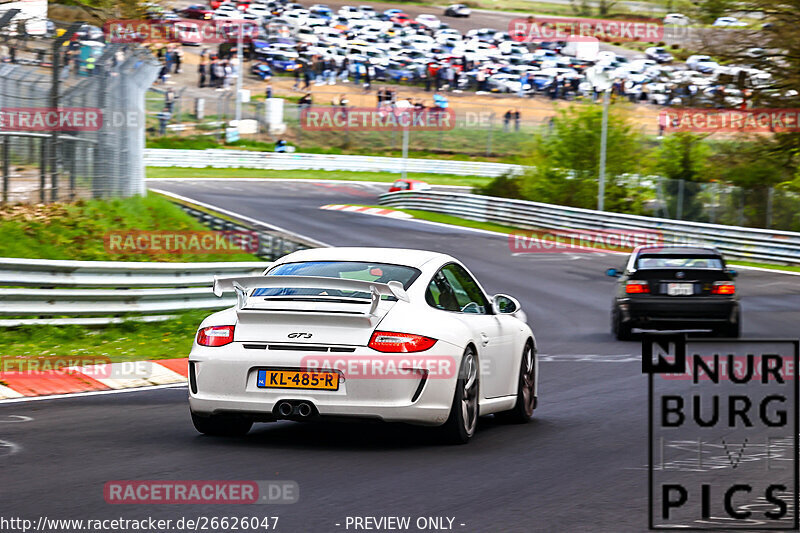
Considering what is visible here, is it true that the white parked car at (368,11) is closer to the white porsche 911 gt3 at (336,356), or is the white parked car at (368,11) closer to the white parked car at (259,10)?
the white parked car at (259,10)

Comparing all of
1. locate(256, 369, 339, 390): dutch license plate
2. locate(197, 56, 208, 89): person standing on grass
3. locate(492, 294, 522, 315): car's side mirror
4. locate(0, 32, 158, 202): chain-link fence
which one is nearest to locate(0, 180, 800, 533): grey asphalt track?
locate(256, 369, 339, 390): dutch license plate

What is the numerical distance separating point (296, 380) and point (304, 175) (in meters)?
51.8

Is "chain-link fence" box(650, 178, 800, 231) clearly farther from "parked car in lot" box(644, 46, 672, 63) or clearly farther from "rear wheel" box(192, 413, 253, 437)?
"parked car in lot" box(644, 46, 672, 63)

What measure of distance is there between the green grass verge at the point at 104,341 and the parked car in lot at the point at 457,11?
8278cm

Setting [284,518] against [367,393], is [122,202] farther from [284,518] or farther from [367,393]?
[284,518]

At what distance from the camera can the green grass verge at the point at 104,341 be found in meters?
13.2

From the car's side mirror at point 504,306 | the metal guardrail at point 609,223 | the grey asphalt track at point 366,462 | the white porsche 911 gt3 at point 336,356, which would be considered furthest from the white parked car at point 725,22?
the white porsche 911 gt3 at point 336,356

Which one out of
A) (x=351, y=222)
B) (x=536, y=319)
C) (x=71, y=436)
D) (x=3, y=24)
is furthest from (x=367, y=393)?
(x=351, y=222)

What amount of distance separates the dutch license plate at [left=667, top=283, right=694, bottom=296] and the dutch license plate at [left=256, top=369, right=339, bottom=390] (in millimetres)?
10779

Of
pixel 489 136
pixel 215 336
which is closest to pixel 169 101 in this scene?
pixel 489 136

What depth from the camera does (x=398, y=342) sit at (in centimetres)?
775

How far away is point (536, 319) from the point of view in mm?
20578

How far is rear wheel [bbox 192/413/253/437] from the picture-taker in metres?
8.20

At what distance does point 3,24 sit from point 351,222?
2216 centimetres
